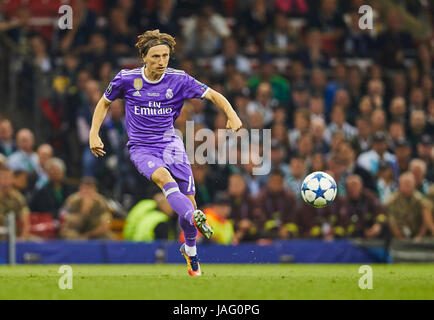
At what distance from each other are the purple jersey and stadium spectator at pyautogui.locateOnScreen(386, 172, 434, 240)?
20.7 ft

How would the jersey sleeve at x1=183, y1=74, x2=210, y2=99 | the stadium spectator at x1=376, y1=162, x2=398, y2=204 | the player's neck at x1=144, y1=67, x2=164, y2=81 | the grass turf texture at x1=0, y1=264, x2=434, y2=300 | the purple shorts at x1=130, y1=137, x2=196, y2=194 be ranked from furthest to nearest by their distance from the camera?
the stadium spectator at x1=376, y1=162, x2=398, y2=204 < the jersey sleeve at x1=183, y1=74, x2=210, y2=99 < the player's neck at x1=144, y1=67, x2=164, y2=81 < the purple shorts at x1=130, y1=137, x2=196, y2=194 < the grass turf texture at x1=0, y1=264, x2=434, y2=300

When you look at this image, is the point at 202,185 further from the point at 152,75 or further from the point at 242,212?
the point at 152,75

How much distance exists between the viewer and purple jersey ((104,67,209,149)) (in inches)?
422

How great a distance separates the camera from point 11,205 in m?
15.7

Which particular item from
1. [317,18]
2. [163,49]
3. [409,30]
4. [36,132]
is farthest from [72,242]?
[409,30]

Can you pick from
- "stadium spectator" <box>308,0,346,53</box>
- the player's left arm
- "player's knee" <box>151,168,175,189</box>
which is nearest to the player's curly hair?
the player's left arm

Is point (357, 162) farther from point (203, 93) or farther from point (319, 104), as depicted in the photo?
point (203, 93)

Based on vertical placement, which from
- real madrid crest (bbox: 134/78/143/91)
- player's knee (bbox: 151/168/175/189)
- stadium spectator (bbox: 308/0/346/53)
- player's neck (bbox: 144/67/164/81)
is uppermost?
stadium spectator (bbox: 308/0/346/53)

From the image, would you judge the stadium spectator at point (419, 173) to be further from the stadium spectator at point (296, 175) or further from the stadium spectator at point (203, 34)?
the stadium spectator at point (203, 34)

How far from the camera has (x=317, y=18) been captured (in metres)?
19.4

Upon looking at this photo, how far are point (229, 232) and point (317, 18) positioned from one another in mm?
5992

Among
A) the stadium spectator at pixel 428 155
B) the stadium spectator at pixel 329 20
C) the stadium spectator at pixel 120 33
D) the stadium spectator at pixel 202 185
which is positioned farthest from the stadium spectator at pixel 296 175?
the stadium spectator at pixel 120 33

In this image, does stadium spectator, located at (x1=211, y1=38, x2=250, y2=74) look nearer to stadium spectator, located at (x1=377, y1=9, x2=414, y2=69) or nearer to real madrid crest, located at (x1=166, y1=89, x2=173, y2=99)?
stadium spectator, located at (x1=377, y1=9, x2=414, y2=69)

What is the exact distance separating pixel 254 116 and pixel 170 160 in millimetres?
6269
